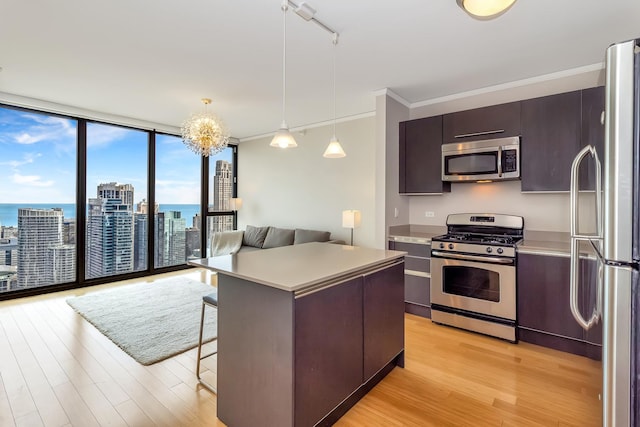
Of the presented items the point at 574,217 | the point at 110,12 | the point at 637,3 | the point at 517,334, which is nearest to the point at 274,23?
the point at 110,12

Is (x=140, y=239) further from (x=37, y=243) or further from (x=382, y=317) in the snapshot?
(x=382, y=317)

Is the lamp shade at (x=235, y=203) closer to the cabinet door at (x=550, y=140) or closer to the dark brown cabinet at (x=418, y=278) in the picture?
the dark brown cabinet at (x=418, y=278)

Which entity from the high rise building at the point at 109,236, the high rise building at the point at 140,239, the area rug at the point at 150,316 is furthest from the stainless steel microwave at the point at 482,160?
the high rise building at the point at 109,236

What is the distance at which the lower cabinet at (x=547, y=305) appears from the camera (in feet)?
8.95

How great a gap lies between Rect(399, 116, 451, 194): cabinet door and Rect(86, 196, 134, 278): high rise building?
4.67m

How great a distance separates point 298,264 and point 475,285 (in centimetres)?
219

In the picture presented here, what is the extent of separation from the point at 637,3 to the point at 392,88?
2097 mm

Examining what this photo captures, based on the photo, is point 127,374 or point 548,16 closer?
point 548,16

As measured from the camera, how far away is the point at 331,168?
5.28 m

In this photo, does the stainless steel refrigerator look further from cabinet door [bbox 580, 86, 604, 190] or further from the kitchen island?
the kitchen island

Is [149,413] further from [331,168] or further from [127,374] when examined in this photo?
[331,168]

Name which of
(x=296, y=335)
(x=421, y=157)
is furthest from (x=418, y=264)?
(x=296, y=335)

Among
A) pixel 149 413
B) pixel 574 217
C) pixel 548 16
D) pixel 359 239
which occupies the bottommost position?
pixel 149 413

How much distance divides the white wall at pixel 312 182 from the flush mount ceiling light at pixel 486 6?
117 inches
